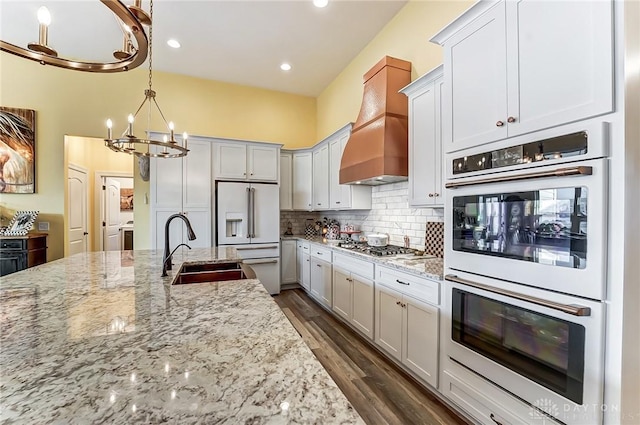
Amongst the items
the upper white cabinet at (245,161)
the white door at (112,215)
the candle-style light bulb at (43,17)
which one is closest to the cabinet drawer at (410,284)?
the candle-style light bulb at (43,17)

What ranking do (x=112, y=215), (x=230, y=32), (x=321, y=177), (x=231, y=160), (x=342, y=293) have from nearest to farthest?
(x=342, y=293), (x=230, y=32), (x=231, y=160), (x=321, y=177), (x=112, y=215)

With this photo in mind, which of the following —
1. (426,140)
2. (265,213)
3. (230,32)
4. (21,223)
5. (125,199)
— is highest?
(230,32)

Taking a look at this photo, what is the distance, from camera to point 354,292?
9.88 ft

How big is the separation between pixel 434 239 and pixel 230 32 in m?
3.48

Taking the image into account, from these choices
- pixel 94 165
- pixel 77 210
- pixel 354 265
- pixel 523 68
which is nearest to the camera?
pixel 523 68

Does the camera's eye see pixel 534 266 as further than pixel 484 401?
No

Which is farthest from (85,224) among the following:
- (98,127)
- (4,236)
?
(98,127)

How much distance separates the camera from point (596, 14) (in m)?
1.17

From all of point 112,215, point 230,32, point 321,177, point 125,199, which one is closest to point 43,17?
point 230,32

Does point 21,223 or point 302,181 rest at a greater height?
point 302,181

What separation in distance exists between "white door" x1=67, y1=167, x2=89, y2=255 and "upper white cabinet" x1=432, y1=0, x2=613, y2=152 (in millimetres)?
5580

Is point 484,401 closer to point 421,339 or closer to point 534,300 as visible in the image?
point 421,339

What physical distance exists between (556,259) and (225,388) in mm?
1467

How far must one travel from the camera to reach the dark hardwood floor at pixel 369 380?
186cm
